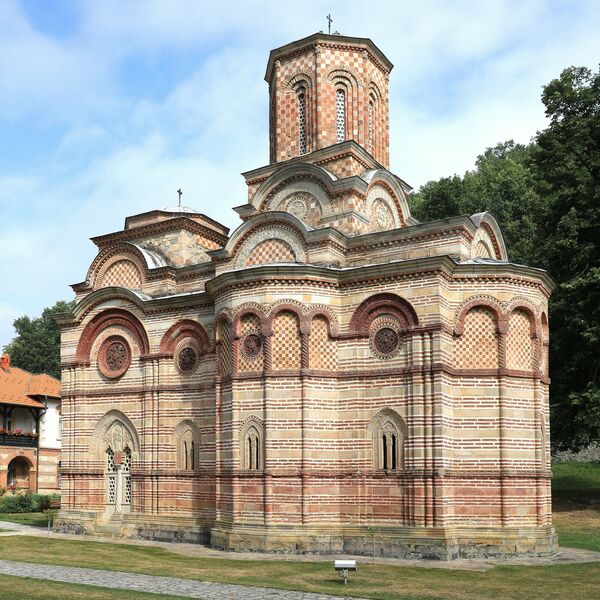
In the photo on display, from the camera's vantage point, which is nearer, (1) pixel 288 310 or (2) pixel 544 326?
(1) pixel 288 310

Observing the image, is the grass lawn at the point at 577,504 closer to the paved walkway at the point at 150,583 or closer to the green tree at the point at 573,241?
the green tree at the point at 573,241

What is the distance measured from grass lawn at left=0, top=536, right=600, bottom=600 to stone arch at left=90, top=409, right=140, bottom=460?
3.97 m

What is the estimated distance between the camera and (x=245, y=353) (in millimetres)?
17203

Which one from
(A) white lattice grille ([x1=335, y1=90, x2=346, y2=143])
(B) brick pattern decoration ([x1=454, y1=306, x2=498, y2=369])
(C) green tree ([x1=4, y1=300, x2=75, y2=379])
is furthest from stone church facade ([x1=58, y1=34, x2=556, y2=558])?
(C) green tree ([x1=4, y1=300, x2=75, y2=379])

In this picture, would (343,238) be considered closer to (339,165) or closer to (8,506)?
(339,165)

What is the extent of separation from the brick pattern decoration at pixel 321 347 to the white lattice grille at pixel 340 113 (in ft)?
20.9

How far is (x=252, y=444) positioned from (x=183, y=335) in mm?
4126

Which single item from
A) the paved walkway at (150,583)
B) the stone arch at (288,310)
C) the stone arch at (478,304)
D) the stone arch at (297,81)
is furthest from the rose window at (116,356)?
the stone arch at (478,304)

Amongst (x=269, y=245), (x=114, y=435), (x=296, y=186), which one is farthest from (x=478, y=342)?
(x=114, y=435)

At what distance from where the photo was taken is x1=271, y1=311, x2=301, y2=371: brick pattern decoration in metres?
16.8

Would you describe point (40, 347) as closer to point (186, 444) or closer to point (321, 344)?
point (186, 444)

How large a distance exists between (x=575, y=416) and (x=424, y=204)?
17.5 meters

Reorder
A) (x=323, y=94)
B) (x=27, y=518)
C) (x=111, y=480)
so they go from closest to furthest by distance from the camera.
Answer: (x=111, y=480)
(x=323, y=94)
(x=27, y=518)

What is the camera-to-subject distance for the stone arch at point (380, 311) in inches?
652
